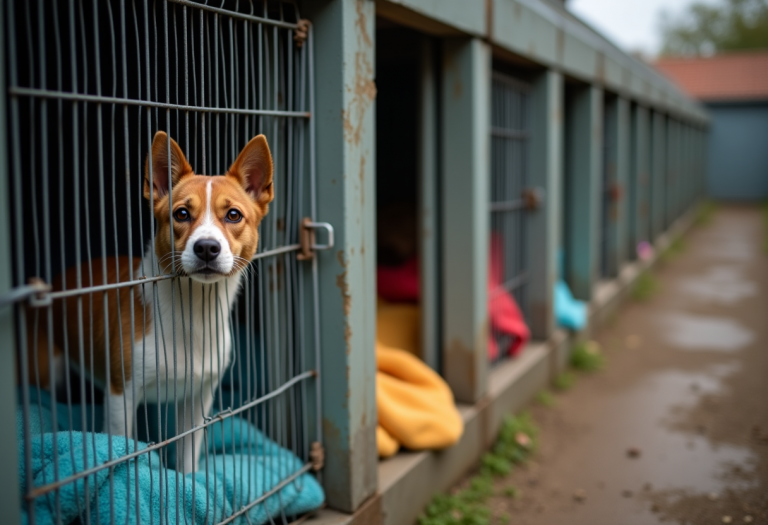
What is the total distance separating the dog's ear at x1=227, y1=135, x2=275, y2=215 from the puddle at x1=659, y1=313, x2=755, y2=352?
602cm

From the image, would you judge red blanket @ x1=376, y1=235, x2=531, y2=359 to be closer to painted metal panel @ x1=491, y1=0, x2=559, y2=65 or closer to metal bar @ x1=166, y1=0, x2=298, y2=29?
painted metal panel @ x1=491, y1=0, x2=559, y2=65

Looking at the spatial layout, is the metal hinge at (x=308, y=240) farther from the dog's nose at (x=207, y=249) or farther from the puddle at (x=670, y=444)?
the puddle at (x=670, y=444)

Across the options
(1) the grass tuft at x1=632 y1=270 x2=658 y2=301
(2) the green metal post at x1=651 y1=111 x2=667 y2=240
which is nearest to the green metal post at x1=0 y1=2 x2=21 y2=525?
(1) the grass tuft at x1=632 y1=270 x2=658 y2=301

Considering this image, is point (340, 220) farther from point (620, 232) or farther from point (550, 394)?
point (620, 232)

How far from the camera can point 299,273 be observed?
3.14m

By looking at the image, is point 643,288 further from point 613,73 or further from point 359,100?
point 359,100

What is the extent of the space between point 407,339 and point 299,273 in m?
2.02

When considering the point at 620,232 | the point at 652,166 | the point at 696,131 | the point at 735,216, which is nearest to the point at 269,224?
the point at 620,232

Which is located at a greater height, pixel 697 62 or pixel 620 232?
pixel 697 62

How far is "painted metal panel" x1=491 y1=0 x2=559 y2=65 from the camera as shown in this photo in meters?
4.57

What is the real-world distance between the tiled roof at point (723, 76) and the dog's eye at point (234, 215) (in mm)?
23609

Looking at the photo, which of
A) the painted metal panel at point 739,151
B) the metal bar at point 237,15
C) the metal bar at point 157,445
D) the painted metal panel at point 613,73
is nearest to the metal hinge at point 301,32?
the metal bar at point 237,15

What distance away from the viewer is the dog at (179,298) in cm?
236

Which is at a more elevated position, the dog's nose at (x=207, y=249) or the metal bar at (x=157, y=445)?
the dog's nose at (x=207, y=249)
